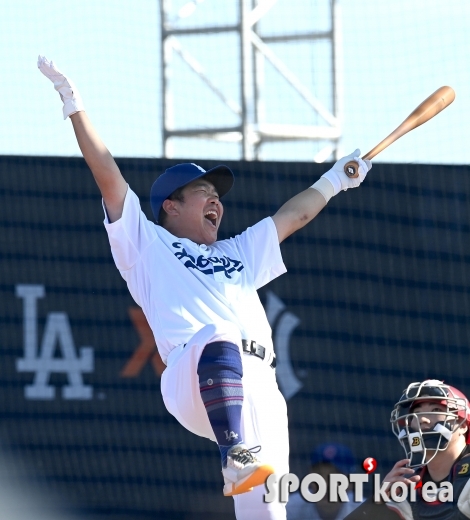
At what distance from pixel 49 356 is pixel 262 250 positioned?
7.70 ft

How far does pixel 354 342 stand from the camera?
5816 mm

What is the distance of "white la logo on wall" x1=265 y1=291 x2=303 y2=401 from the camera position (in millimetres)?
Result: 5719

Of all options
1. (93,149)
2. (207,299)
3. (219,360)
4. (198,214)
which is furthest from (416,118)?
(219,360)

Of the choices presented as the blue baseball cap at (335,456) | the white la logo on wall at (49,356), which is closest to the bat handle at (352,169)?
the blue baseball cap at (335,456)

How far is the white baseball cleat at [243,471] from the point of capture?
2.79 meters

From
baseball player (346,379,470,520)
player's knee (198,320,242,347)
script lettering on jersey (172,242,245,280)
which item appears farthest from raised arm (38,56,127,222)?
baseball player (346,379,470,520)

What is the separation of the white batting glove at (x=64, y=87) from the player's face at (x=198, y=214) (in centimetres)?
46

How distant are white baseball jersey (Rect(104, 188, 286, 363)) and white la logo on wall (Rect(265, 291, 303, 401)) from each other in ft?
7.51

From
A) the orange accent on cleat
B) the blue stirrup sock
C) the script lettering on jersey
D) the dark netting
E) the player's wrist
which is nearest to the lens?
the orange accent on cleat

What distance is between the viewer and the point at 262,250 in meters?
3.56

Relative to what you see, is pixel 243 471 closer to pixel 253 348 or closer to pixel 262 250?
pixel 253 348

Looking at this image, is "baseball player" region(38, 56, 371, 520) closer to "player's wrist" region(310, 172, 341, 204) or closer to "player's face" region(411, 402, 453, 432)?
"player's wrist" region(310, 172, 341, 204)

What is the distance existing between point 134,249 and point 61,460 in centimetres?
247

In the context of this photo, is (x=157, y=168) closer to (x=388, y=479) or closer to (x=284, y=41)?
(x=284, y=41)
